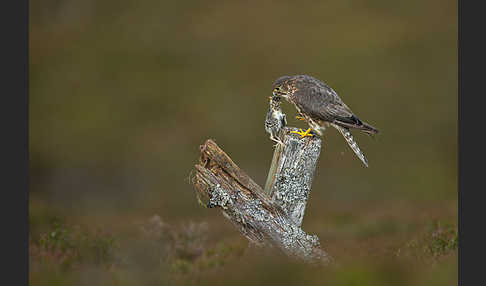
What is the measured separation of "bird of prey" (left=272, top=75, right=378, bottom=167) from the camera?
8.91 meters

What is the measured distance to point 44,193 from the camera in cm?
1869

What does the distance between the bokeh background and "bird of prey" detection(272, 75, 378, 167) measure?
99.1 inches

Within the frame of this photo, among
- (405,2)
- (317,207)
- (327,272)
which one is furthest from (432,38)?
(327,272)

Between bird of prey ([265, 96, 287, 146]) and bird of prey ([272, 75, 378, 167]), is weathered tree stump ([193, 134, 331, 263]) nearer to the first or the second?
bird of prey ([265, 96, 287, 146])

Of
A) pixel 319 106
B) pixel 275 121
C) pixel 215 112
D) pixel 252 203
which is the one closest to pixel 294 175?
pixel 252 203

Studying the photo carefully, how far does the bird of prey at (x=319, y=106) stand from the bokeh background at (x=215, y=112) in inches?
99.1

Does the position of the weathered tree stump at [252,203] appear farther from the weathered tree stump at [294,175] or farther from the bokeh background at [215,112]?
the bokeh background at [215,112]

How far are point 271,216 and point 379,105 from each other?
17.0 metres

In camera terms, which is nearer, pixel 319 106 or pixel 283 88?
pixel 319 106

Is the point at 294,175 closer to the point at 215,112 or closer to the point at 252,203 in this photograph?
the point at 252,203

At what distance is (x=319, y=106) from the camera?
897 centimetres

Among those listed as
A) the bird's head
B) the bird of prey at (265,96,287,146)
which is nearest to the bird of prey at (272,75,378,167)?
the bird's head

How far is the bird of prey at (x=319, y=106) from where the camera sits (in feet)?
29.2

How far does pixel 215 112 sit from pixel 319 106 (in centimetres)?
1447
